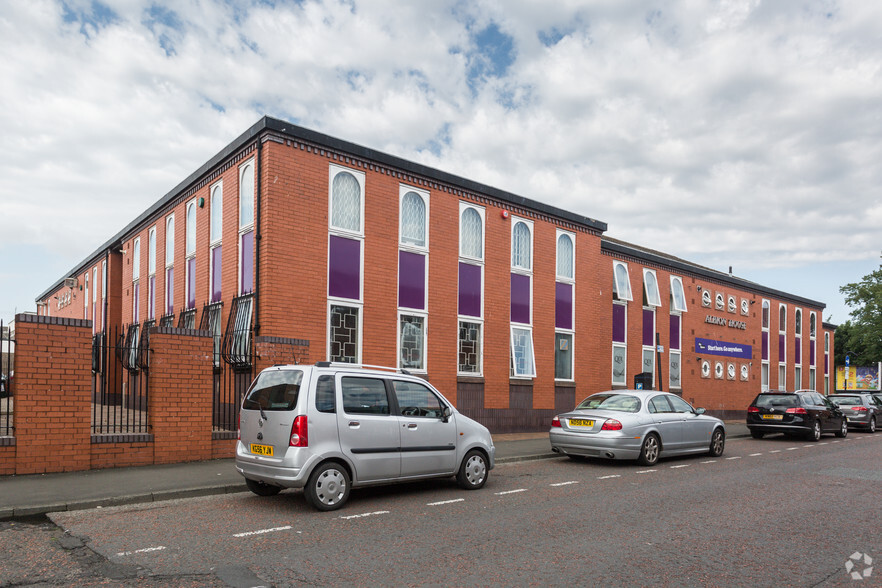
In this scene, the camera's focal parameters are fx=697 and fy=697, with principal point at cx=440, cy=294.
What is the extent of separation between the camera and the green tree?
47625 mm

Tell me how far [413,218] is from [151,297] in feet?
29.1

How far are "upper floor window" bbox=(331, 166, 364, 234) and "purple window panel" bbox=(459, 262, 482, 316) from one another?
3.41 m

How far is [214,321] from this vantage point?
15906 mm

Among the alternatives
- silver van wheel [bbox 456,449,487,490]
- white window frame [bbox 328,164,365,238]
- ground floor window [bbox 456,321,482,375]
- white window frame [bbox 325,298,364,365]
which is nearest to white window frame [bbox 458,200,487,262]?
ground floor window [bbox 456,321,482,375]

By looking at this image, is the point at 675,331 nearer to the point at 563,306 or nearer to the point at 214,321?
the point at 563,306

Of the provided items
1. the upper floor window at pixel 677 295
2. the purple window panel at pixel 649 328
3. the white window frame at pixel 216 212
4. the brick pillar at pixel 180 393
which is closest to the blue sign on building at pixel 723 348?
the upper floor window at pixel 677 295

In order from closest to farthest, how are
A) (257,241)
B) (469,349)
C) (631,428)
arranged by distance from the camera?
1. (631,428)
2. (257,241)
3. (469,349)

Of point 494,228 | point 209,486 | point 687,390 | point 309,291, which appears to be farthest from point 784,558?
point 687,390

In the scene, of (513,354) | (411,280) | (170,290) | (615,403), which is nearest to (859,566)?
(615,403)

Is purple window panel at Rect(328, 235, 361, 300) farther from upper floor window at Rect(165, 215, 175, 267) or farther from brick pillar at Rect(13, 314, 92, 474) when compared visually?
upper floor window at Rect(165, 215, 175, 267)

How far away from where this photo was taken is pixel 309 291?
14.5 metres

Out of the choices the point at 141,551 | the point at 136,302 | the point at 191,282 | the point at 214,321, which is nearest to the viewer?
the point at 141,551

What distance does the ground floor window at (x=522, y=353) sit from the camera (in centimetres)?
1900

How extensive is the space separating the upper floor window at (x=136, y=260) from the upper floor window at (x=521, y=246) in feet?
38.2
